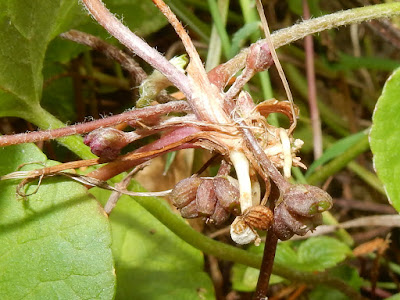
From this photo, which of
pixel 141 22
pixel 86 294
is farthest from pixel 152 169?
pixel 86 294

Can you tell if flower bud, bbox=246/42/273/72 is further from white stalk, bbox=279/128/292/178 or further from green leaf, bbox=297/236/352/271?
green leaf, bbox=297/236/352/271

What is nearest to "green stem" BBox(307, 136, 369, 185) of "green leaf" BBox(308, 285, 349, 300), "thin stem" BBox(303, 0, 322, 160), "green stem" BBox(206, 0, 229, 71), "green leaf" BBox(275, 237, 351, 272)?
"thin stem" BBox(303, 0, 322, 160)

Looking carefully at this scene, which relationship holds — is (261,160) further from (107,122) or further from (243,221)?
Answer: (107,122)

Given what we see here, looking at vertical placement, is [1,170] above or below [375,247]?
below

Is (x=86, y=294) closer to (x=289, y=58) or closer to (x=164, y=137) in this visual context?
(x=164, y=137)

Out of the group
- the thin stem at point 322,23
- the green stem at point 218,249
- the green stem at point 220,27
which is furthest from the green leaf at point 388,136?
the green stem at point 220,27
